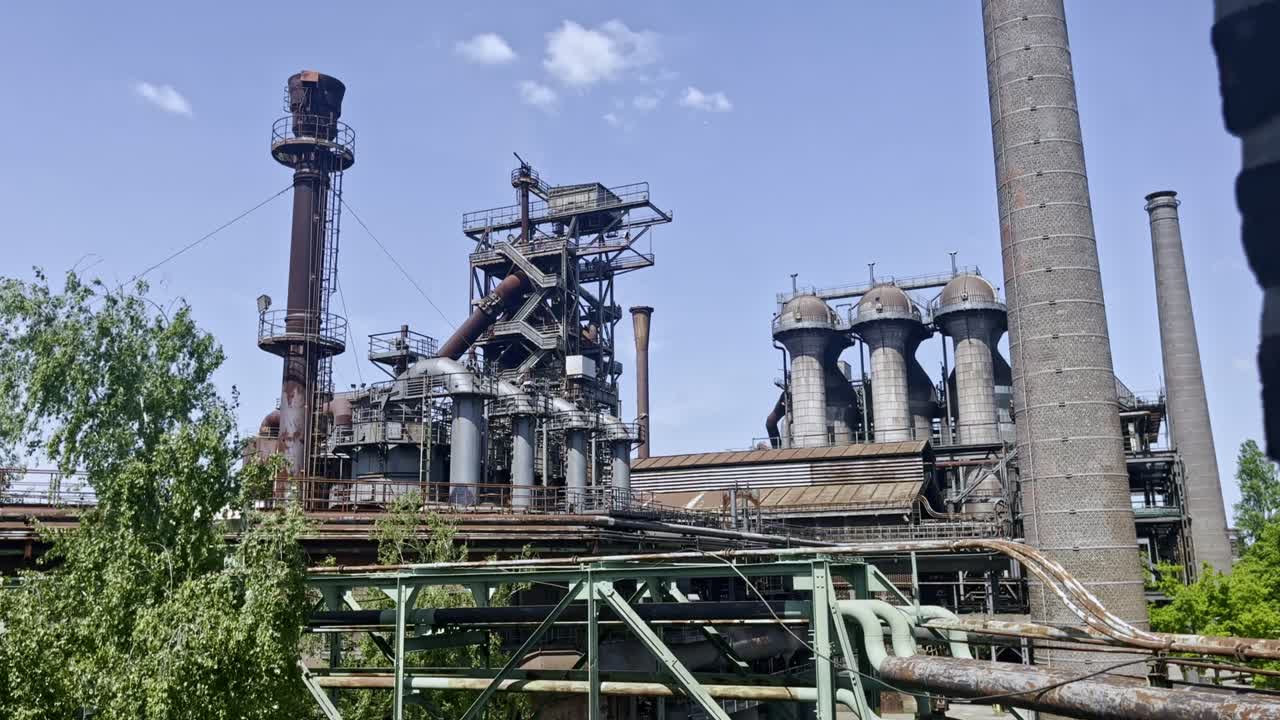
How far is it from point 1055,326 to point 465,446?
61.6 feet

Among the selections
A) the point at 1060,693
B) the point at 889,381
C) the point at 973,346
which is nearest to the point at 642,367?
the point at 889,381

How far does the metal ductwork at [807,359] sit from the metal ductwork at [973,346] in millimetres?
7429

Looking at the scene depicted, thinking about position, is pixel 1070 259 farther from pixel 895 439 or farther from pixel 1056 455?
pixel 895 439

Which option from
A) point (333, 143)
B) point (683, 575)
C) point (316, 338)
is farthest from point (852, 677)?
point (333, 143)

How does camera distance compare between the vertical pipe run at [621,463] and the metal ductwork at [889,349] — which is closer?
the vertical pipe run at [621,463]

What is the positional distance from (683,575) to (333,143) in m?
31.5

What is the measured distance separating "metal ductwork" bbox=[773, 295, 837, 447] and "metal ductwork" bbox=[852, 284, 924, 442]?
2491 millimetres

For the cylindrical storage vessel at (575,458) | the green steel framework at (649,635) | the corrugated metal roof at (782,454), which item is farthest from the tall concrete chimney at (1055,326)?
the corrugated metal roof at (782,454)

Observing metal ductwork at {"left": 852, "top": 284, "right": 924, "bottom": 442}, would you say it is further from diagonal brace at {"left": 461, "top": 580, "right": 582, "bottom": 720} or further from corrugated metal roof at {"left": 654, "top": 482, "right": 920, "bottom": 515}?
diagonal brace at {"left": 461, "top": 580, "right": 582, "bottom": 720}

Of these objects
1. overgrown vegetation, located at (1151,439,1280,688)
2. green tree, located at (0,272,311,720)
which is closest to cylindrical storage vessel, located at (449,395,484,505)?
green tree, located at (0,272,311,720)

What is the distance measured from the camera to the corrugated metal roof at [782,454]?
2010 inches

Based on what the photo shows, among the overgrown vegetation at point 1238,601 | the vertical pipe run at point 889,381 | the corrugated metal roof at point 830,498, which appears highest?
the vertical pipe run at point 889,381

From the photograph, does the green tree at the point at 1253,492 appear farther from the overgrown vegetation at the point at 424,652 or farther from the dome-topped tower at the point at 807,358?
the overgrown vegetation at the point at 424,652

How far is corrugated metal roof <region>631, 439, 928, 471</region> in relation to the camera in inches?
2010
